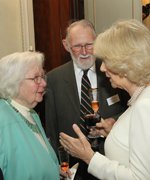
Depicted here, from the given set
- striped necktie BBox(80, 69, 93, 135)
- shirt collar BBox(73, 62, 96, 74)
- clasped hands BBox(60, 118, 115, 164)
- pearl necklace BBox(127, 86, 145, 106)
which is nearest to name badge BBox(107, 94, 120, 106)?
striped necktie BBox(80, 69, 93, 135)

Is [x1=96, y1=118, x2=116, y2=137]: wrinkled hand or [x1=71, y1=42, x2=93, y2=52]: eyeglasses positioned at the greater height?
[x1=71, y1=42, x2=93, y2=52]: eyeglasses

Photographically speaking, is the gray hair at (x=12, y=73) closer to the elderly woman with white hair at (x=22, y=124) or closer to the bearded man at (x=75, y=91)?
the elderly woman with white hair at (x=22, y=124)

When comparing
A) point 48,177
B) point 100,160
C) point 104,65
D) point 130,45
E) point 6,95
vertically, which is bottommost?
point 48,177

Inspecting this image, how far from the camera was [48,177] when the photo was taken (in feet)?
6.44

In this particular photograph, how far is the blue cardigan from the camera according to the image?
6.05 feet

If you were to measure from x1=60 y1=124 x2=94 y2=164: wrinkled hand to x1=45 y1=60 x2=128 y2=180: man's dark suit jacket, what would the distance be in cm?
72

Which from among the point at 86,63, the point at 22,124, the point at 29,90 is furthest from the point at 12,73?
the point at 86,63

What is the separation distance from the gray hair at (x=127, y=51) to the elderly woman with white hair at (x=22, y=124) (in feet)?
1.79

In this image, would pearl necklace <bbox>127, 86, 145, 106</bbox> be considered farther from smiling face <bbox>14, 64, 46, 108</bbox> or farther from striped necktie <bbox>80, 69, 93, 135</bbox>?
striped necktie <bbox>80, 69, 93, 135</bbox>

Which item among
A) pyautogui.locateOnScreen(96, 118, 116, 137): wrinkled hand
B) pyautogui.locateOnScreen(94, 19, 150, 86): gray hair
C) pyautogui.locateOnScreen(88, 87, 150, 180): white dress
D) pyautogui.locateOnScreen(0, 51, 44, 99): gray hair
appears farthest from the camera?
pyautogui.locateOnScreen(96, 118, 116, 137): wrinkled hand

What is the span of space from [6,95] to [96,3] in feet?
9.29

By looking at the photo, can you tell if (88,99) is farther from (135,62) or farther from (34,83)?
(135,62)

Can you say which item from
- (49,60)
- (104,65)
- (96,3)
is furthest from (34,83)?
(96,3)

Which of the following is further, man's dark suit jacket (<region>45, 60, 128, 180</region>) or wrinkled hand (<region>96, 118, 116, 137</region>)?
→ man's dark suit jacket (<region>45, 60, 128, 180</region>)
